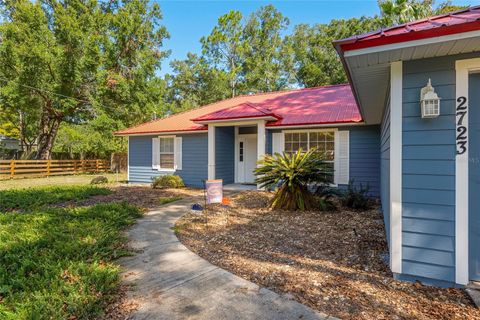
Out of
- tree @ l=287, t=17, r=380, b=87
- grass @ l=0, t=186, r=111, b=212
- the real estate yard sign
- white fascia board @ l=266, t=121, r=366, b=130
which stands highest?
tree @ l=287, t=17, r=380, b=87

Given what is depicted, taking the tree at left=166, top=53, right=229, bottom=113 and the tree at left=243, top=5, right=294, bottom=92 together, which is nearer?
the tree at left=166, top=53, right=229, bottom=113

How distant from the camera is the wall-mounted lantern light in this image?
104 inches

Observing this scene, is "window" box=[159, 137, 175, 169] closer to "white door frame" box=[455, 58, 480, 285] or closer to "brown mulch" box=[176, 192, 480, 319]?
"brown mulch" box=[176, 192, 480, 319]

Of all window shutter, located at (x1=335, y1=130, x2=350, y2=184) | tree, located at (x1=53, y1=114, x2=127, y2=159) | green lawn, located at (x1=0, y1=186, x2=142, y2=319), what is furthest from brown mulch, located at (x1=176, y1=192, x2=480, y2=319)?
tree, located at (x1=53, y1=114, x2=127, y2=159)

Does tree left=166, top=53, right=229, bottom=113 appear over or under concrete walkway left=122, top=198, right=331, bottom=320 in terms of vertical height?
over

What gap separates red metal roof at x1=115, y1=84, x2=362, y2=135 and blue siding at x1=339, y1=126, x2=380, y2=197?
588mm

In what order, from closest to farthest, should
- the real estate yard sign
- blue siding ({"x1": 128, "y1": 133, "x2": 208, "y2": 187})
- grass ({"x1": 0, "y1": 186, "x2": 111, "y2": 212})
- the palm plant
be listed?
the real estate yard sign → the palm plant → grass ({"x1": 0, "y1": 186, "x2": 111, "y2": 212}) → blue siding ({"x1": 128, "y1": 133, "x2": 208, "y2": 187})

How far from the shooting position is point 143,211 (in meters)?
6.34

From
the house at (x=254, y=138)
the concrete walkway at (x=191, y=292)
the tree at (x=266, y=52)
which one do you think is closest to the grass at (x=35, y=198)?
the house at (x=254, y=138)

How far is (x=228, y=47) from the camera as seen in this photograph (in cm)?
2788

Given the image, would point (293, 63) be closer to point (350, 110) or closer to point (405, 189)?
point (350, 110)

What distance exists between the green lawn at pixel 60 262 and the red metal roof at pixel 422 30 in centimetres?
331

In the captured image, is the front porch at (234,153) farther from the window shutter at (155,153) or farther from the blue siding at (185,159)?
the window shutter at (155,153)

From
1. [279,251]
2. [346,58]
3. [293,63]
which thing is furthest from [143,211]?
[293,63]
